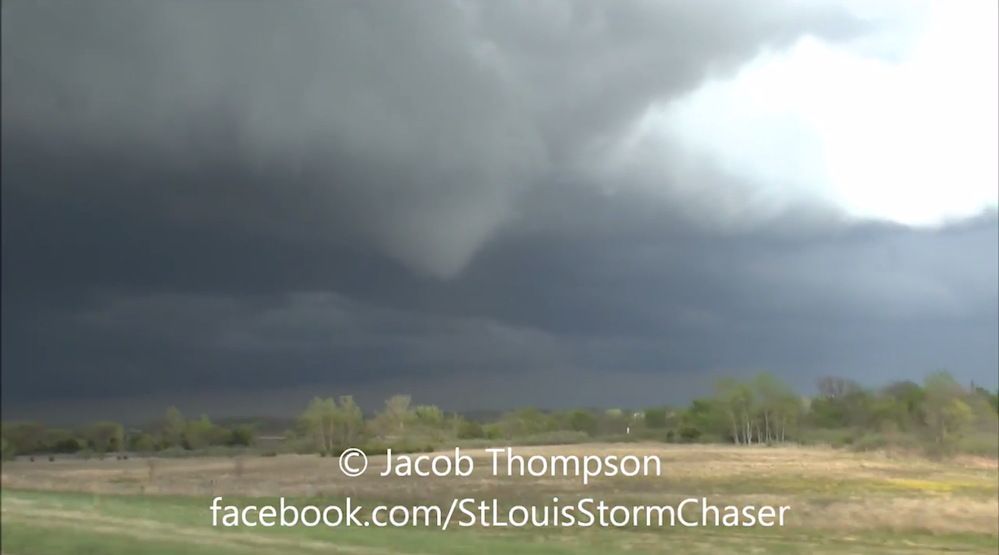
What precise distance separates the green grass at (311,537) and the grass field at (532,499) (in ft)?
0.18

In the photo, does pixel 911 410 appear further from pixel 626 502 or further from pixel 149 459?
pixel 149 459

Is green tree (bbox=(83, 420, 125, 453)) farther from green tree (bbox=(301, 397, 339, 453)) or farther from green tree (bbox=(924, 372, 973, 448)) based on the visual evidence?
green tree (bbox=(924, 372, 973, 448))

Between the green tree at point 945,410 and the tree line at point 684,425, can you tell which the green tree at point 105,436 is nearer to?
the tree line at point 684,425

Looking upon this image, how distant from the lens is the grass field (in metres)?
17.4

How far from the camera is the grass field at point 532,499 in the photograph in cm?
1736

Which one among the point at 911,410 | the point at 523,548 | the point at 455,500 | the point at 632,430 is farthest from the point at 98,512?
the point at 911,410

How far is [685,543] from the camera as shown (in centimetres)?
2227

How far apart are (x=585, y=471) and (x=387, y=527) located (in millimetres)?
14573

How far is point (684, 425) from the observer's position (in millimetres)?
45281

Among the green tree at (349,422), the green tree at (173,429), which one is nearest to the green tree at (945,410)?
the green tree at (349,422)

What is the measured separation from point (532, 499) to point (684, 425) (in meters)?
18.0

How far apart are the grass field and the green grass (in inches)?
2.2

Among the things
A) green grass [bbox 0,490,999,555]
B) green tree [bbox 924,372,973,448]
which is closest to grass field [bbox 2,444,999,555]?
green grass [bbox 0,490,999,555]

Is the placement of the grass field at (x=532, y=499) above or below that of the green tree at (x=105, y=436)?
below
